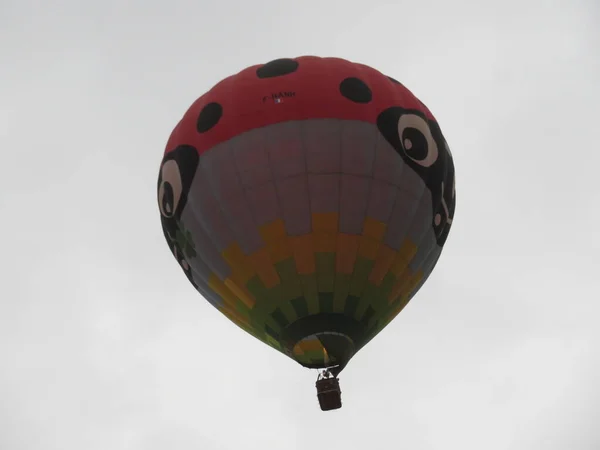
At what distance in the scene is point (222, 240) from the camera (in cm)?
1093

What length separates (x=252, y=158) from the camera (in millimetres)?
10672

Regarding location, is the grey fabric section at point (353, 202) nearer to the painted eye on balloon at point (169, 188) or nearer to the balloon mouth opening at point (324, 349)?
the balloon mouth opening at point (324, 349)

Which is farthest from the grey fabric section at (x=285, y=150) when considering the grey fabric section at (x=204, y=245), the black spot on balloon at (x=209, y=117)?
the grey fabric section at (x=204, y=245)

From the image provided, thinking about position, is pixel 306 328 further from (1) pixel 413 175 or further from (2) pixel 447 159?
(2) pixel 447 159

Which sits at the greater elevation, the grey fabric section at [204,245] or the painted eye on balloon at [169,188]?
the painted eye on balloon at [169,188]

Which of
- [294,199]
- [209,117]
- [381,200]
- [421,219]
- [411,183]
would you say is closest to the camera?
[294,199]

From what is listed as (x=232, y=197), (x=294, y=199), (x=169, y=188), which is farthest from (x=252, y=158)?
(x=169, y=188)

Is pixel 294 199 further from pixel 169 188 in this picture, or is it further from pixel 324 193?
pixel 169 188

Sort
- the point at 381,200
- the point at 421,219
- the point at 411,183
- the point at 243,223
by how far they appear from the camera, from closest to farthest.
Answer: the point at 243,223 → the point at 381,200 → the point at 411,183 → the point at 421,219

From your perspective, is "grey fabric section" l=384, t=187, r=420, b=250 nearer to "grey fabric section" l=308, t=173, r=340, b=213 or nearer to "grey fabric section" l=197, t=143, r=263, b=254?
"grey fabric section" l=308, t=173, r=340, b=213

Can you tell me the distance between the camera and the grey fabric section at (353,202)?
1067cm

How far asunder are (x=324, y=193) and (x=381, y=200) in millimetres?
826

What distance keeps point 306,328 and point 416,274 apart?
2.01 m

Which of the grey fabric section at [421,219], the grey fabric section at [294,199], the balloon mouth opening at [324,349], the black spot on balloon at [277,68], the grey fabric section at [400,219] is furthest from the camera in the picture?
the black spot on balloon at [277,68]
